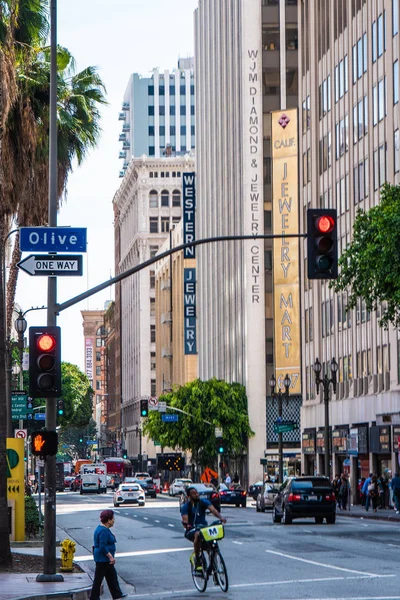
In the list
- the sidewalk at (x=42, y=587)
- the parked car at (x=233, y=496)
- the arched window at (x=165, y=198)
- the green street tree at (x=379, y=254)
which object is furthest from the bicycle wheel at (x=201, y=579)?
the arched window at (x=165, y=198)

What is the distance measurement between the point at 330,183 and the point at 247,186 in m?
21.8

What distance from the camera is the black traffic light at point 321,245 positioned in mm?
19453

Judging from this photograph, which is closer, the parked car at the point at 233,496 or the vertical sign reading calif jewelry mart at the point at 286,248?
the parked car at the point at 233,496

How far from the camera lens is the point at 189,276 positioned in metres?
124

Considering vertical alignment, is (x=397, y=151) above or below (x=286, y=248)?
below

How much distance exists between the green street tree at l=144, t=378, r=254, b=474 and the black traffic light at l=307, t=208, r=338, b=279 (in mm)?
71749

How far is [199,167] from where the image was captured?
11969 cm

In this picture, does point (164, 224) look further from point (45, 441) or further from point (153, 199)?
point (45, 441)

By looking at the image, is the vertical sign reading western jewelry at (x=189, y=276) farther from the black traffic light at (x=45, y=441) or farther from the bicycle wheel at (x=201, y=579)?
the bicycle wheel at (x=201, y=579)

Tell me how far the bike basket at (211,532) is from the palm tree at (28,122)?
20.1 ft

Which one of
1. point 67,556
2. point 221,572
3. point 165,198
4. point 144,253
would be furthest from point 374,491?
point 165,198

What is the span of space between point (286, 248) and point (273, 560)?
211ft

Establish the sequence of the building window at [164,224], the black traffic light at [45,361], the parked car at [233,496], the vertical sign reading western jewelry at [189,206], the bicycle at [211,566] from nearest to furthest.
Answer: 1. the bicycle at [211,566]
2. the black traffic light at [45,361]
3. the parked car at [233,496]
4. the vertical sign reading western jewelry at [189,206]
5. the building window at [164,224]

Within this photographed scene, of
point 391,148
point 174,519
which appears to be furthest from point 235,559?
point 391,148
